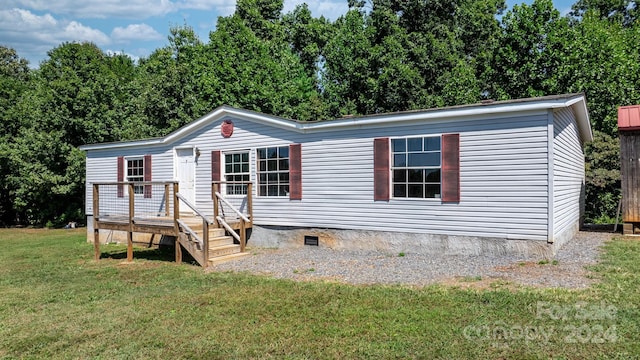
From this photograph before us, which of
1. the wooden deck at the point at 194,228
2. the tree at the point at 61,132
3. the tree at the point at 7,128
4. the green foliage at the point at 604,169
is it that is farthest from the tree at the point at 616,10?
the tree at the point at 7,128

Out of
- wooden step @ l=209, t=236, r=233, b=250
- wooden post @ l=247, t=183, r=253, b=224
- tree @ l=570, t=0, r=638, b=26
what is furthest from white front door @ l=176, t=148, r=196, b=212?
A: tree @ l=570, t=0, r=638, b=26

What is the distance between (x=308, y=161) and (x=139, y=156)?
6259 mm

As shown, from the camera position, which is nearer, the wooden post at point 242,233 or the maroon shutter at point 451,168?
the maroon shutter at point 451,168

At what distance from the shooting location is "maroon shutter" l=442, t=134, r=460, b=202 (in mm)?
8484

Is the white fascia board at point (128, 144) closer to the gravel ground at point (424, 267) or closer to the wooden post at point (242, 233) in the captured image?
the wooden post at point (242, 233)

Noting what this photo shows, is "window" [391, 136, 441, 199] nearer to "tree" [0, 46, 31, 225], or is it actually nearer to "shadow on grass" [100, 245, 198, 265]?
"shadow on grass" [100, 245, 198, 265]

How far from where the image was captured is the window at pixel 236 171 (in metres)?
Answer: 11.5

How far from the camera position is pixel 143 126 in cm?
2072

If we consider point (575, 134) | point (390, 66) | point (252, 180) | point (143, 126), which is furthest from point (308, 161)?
point (143, 126)

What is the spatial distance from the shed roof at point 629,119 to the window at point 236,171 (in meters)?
9.57

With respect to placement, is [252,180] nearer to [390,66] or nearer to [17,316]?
[17,316]

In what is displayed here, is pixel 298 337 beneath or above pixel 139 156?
beneath

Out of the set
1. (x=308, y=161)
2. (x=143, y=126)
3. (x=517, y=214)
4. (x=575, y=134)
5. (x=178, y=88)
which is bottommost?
(x=517, y=214)

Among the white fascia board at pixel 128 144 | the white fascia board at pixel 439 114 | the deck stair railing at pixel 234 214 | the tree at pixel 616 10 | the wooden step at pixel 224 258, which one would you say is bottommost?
the wooden step at pixel 224 258
